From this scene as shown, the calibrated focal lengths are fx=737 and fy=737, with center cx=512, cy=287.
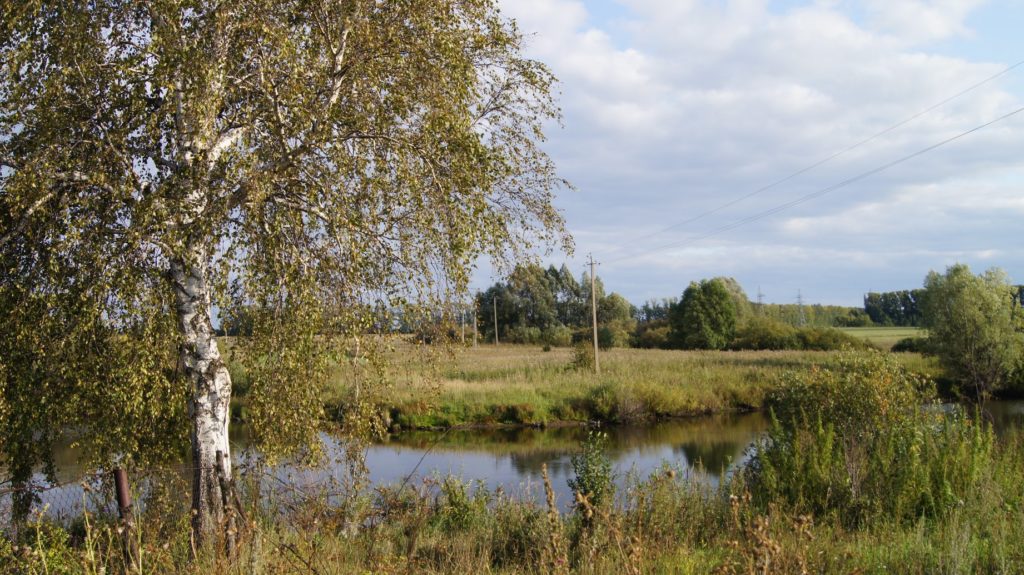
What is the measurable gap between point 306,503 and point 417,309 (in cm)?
Answer: 203

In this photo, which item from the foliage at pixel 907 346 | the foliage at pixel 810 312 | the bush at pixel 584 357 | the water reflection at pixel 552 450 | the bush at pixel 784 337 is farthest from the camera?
the foliage at pixel 810 312

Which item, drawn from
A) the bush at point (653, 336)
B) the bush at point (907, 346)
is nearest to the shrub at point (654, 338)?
the bush at point (653, 336)

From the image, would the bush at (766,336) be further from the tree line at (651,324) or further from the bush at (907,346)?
the bush at (907,346)

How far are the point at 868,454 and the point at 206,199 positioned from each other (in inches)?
307

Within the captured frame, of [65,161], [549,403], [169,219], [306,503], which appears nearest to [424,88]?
[169,219]

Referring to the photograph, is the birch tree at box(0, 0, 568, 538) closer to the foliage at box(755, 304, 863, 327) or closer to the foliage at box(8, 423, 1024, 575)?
the foliage at box(8, 423, 1024, 575)

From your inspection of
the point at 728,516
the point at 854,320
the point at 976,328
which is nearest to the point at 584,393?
the point at 976,328

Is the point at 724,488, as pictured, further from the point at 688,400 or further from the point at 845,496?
the point at 688,400

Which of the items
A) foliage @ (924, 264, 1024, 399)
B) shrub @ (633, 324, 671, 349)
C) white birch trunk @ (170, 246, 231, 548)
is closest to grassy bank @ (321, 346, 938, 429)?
foliage @ (924, 264, 1024, 399)

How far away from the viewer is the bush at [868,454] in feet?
25.2

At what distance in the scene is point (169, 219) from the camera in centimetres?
604

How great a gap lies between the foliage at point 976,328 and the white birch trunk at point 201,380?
3203 cm

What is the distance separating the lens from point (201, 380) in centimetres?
702

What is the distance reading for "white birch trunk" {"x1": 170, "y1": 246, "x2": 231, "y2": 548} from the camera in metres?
6.92
